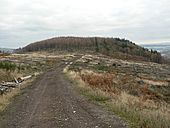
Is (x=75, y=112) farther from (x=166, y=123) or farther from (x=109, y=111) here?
(x=166, y=123)

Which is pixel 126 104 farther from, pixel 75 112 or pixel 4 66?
pixel 4 66

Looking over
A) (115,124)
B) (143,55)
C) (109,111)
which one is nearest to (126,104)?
(109,111)

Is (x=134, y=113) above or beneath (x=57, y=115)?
above

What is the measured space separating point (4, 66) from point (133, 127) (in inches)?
1225

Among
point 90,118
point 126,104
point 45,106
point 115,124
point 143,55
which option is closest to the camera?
point 115,124

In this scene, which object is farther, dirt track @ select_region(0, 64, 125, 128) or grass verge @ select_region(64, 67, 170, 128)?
dirt track @ select_region(0, 64, 125, 128)

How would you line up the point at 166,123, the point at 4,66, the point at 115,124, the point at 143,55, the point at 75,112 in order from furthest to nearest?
1. the point at 143,55
2. the point at 4,66
3. the point at 75,112
4. the point at 115,124
5. the point at 166,123

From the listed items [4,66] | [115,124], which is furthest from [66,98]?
[4,66]

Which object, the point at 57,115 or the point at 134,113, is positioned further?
the point at 57,115

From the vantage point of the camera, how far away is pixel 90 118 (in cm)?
1324

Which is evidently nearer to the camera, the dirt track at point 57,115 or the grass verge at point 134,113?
the grass verge at point 134,113

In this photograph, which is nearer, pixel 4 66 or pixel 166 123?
pixel 166 123

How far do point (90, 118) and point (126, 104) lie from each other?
307cm

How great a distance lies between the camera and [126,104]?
1581 cm
